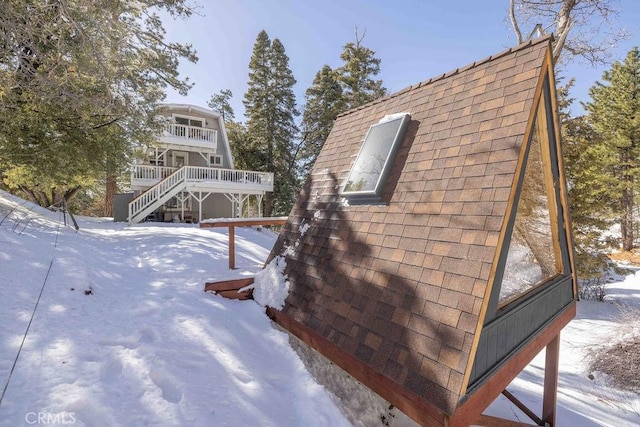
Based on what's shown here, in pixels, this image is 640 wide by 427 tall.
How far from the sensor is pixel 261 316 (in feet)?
12.4

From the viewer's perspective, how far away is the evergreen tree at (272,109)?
67.2 ft

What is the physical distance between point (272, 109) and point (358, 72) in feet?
21.3

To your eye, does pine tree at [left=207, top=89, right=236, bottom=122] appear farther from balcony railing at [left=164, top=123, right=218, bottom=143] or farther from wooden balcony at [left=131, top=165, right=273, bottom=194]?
wooden balcony at [left=131, top=165, right=273, bottom=194]

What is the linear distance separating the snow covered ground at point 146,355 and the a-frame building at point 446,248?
1.81 ft

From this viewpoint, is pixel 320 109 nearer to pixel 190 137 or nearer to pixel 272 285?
pixel 190 137

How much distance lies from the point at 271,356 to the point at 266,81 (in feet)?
69.3

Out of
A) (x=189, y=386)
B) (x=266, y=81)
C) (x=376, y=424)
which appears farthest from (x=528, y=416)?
(x=266, y=81)

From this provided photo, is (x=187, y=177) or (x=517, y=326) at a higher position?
(x=187, y=177)

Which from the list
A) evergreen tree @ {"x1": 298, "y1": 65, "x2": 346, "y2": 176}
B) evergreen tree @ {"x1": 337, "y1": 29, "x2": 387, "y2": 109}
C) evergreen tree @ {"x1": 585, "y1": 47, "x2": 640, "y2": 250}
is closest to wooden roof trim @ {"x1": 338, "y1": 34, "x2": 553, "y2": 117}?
evergreen tree @ {"x1": 337, "y1": 29, "x2": 387, "y2": 109}

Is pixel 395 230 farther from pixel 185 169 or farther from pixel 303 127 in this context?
pixel 303 127

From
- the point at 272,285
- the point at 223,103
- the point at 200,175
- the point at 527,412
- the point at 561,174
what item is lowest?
the point at 527,412

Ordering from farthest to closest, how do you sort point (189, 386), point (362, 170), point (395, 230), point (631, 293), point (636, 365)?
point (631, 293), point (636, 365), point (362, 170), point (395, 230), point (189, 386)

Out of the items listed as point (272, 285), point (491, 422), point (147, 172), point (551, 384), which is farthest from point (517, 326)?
point (147, 172)

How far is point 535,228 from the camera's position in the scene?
10.9 feet
